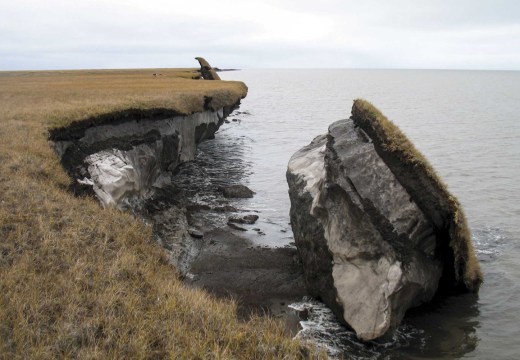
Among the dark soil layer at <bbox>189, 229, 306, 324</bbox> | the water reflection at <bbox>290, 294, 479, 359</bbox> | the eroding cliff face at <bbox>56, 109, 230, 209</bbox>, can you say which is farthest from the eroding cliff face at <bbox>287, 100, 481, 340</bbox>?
the eroding cliff face at <bbox>56, 109, 230, 209</bbox>

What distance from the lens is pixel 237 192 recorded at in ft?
84.0

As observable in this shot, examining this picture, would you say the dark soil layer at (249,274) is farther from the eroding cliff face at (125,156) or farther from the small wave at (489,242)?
the small wave at (489,242)

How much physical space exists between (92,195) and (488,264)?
14252 millimetres

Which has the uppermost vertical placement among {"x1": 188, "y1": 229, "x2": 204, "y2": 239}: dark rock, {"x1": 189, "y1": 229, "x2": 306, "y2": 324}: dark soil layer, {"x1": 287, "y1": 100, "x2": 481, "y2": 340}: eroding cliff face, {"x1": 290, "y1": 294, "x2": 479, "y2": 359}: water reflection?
{"x1": 287, "y1": 100, "x2": 481, "y2": 340}: eroding cliff face

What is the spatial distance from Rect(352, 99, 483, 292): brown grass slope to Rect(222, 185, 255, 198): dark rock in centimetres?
1238

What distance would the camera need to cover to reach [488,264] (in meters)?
16.8

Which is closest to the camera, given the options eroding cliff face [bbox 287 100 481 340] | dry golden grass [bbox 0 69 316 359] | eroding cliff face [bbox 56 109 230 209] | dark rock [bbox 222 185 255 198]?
dry golden grass [bbox 0 69 316 359]

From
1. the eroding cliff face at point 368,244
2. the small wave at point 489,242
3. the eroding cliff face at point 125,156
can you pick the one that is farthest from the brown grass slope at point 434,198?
the eroding cliff face at point 125,156

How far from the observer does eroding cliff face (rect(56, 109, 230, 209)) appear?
52.4ft

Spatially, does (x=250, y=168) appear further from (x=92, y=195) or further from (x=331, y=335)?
(x=331, y=335)

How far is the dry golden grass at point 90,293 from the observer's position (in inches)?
277

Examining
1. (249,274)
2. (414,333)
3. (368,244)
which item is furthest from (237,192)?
(414,333)

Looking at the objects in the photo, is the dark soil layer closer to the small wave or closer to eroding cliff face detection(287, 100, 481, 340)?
eroding cliff face detection(287, 100, 481, 340)

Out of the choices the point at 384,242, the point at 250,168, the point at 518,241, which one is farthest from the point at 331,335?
the point at 250,168
